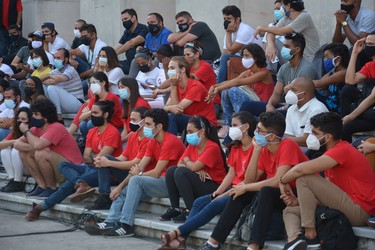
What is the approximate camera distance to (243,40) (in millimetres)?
13492

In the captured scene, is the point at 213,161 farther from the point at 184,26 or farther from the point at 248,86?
the point at 184,26

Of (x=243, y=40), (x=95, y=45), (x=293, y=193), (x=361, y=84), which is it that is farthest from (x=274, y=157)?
(x=95, y=45)

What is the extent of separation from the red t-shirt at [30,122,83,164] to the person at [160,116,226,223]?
2578 mm

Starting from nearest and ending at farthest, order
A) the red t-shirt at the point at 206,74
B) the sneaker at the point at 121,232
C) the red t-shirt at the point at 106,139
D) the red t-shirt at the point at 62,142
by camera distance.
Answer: the sneaker at the point at 121,232 < the red t-shirt at the point at 106,139 < the red t-shirt at the point at 62,142 < the red t-shirt at the point at 206,74

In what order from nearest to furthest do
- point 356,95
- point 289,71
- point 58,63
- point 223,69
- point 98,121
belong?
point 356,95
point 289,71
point 98,121
point 223,69
point 58,63

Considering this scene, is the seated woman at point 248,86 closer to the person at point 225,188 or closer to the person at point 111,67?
the person at point 225,188

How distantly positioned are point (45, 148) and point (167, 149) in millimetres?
2418

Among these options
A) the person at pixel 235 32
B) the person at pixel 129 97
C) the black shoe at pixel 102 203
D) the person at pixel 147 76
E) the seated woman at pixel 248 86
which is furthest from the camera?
the person at pixel 147 76

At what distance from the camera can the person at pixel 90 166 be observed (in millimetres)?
12242

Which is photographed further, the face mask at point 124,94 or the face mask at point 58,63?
the face mask at point 58,63

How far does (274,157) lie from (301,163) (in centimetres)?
63

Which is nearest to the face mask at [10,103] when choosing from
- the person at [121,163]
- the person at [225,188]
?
the person at [121,163]

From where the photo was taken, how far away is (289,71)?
1159cm

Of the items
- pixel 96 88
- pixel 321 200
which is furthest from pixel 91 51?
pixel 321 200
